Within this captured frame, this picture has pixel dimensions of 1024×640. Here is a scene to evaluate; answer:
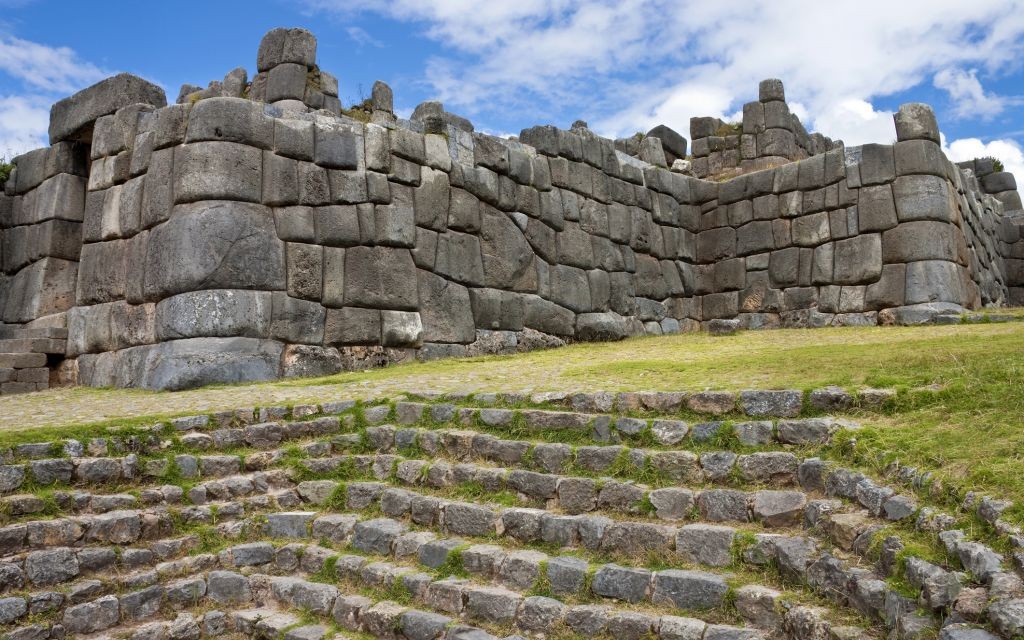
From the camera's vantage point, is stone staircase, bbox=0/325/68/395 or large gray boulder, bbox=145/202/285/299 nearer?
large gray boulder, bbox=145/202/285/299

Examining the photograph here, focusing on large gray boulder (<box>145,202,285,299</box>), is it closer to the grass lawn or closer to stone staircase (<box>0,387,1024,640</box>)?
the grass lawn

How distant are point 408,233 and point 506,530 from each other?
6.76m

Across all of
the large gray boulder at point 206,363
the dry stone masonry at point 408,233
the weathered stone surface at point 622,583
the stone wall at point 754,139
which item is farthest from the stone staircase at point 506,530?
the stone wall at point 754,139

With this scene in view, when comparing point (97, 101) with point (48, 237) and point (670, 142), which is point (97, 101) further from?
point (670, 142)

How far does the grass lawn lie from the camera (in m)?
5.19

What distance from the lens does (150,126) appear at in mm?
11703

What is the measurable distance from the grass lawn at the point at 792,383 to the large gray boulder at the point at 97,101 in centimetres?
426

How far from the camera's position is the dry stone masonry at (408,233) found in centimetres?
1085

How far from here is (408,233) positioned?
12219 millimetres

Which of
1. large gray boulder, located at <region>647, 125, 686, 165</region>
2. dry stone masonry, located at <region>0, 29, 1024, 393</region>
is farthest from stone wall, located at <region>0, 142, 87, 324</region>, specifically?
large gray boulder, located at <region>647, 125, 686, 165</region>

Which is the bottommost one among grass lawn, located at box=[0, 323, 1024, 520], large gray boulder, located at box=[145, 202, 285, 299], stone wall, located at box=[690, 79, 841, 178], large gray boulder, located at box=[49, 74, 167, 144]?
grass lawn, located at box=[0, 323, 1024, 520]

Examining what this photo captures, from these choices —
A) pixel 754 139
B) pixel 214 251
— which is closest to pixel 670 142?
pixel 754 139

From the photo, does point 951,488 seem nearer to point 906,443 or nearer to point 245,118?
point 906,443

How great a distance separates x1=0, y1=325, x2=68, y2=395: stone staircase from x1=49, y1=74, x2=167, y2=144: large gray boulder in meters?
3.14
